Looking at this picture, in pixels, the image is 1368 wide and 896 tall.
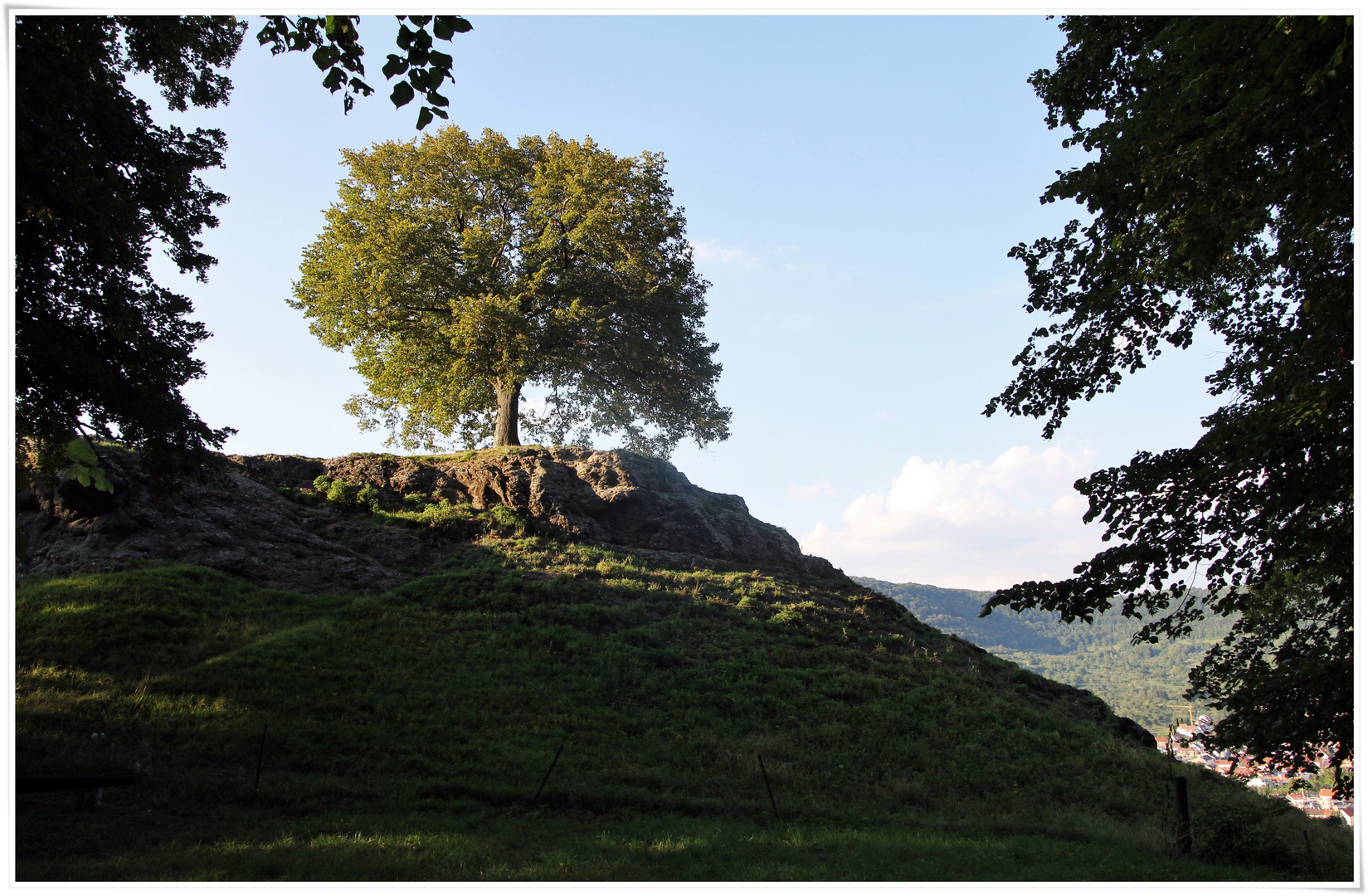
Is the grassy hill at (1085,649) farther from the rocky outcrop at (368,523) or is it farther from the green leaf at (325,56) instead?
the green leaf at (325,56)

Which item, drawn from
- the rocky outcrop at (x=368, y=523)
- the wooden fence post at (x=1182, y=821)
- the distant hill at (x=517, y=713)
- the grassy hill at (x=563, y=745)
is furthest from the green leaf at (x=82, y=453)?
the rocky outcrop at (x=368, y=523)

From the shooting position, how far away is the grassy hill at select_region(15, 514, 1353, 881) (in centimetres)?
809

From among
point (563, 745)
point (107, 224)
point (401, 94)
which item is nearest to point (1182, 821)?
point (563, 745)

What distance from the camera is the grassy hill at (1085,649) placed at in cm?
10712

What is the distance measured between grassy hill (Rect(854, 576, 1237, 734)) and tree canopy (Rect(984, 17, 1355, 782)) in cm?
8824

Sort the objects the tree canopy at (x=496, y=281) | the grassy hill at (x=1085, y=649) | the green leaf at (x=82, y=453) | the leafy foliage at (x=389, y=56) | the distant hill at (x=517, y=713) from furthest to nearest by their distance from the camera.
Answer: the grassy hill at (x=1085, y=649), the tree canopy at (x=496, y=281), the distant hill at (x=517, y=713), the leafy foliage at (x=389, y=56), the green leaf at (x=82, y=453)

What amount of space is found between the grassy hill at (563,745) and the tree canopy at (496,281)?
7.66 meters

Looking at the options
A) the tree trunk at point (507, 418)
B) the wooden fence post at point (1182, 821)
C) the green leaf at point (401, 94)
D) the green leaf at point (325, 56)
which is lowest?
the wooden fence post at point (1182, 821)

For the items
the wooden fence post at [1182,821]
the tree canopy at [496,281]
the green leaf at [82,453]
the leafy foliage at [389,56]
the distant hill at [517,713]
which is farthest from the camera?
the tree canopy at [496,281]

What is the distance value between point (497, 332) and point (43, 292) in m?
14.9

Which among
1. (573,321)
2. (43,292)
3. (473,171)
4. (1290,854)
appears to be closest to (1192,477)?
(1290,854)

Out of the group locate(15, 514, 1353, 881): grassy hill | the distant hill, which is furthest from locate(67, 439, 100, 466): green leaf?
locate(15, 514, 1353, 881): grassy hill

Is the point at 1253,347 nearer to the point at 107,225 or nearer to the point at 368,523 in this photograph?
the point at 107,225

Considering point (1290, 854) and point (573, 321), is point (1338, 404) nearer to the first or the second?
point (1290, 854)
